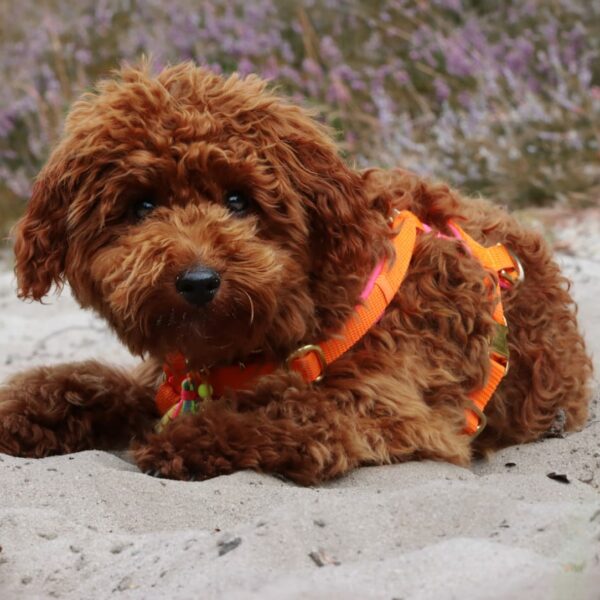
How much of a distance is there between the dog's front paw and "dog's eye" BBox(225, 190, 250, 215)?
2.56 feet

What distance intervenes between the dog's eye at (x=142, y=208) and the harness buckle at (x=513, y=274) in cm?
149

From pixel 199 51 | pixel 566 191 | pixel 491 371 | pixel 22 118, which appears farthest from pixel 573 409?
pixel 22 118

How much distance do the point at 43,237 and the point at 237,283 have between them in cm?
86

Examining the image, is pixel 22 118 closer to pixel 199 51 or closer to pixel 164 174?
pixel 199 51

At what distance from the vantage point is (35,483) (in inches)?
145

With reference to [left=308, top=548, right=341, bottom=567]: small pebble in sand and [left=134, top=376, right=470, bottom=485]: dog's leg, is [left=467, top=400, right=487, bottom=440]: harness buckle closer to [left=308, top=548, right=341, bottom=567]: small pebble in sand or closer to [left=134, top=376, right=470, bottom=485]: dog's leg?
[left=134, top=376, right=470, bottom=485]: dog's leg

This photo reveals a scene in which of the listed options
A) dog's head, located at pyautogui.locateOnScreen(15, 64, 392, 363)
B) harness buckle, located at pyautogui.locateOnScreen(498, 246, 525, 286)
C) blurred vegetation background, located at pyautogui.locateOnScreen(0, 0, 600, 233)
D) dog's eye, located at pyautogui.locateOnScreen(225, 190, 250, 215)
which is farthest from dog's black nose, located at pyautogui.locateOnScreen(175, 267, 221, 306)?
blurred vegetation background, located at pyautogui.locateOnScreen(0, 0, 600, 233)

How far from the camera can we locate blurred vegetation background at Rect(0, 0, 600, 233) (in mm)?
8789

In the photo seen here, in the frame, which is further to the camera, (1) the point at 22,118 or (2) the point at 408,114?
(1) the point at 22,118

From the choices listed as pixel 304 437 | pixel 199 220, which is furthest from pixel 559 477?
pixel 199 220

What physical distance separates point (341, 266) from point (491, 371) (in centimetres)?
78

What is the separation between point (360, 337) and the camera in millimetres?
4082

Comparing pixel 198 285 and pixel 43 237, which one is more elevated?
pixel 198 285

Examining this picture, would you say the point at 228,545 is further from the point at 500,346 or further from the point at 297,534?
the point at 500,346
